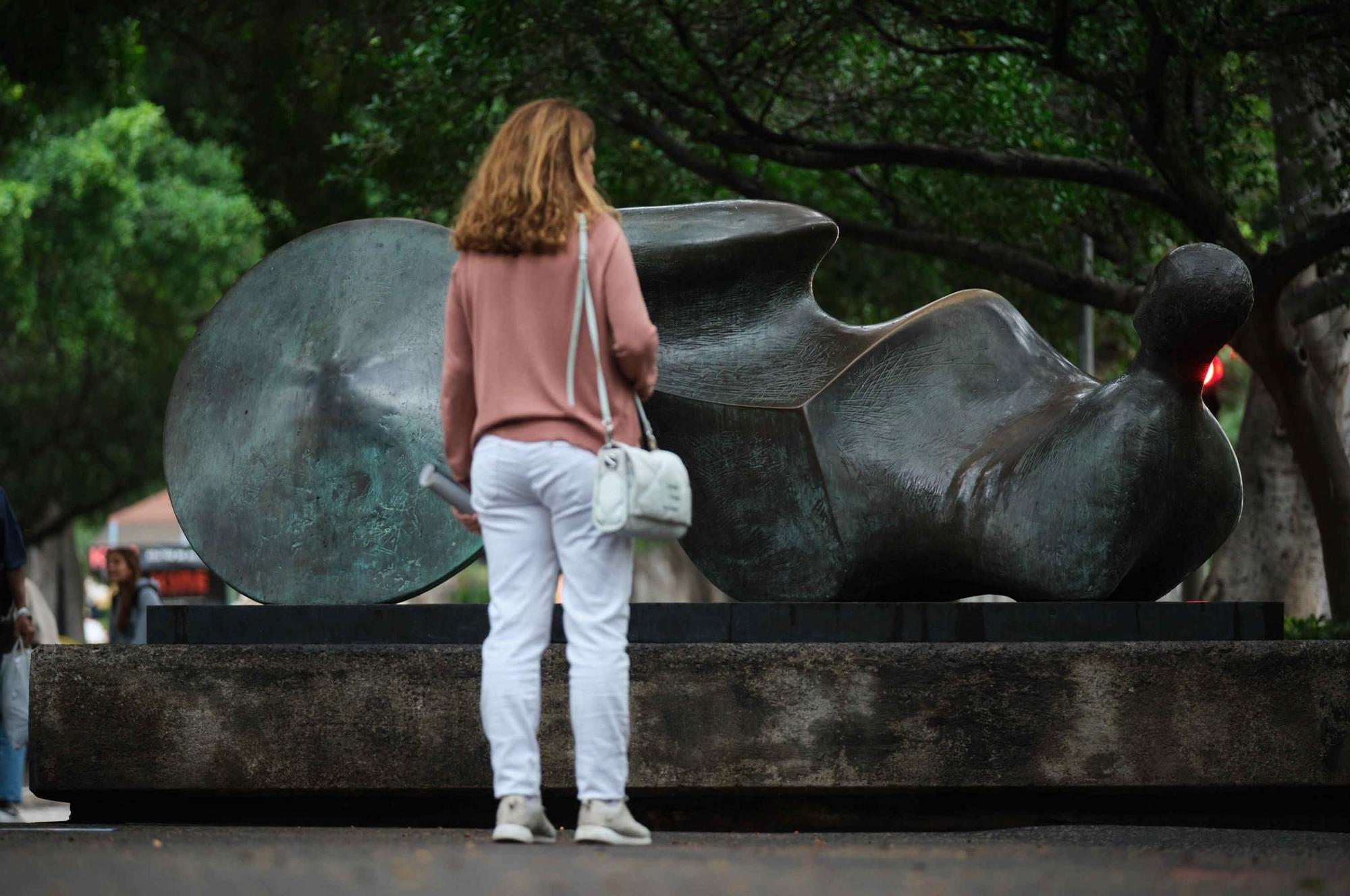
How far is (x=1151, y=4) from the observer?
32.6 ft

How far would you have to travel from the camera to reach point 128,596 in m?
11.5

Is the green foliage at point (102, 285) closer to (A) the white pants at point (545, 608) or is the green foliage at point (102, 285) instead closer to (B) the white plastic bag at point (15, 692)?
(B) the white plastic bag at point (15, 692)

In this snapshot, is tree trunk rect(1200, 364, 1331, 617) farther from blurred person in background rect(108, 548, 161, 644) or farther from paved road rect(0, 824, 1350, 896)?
paved road rect(0, 824, 1350, 896)

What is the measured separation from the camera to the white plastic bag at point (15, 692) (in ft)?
26.8

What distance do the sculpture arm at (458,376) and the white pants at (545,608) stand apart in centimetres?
15

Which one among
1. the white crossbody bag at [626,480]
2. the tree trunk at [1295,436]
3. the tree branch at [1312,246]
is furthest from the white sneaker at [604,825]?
the tree trunk at [1295,436]

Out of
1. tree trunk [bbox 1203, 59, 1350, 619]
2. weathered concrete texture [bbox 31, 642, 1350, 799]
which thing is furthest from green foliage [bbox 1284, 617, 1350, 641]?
weathered concrete texture [bbox 31, 642, 1350, 799]

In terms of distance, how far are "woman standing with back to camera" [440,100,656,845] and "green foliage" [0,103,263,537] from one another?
1451 centimetres

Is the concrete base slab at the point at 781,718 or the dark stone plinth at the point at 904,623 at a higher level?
the dark stone plinth at the point at 904,623

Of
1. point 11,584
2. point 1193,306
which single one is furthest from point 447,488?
point 11,584

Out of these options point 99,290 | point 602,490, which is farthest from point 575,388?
point 99,290

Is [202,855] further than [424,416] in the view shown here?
No

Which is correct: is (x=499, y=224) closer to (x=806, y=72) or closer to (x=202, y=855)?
(x=202, y=855)

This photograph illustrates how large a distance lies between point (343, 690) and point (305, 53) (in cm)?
970
